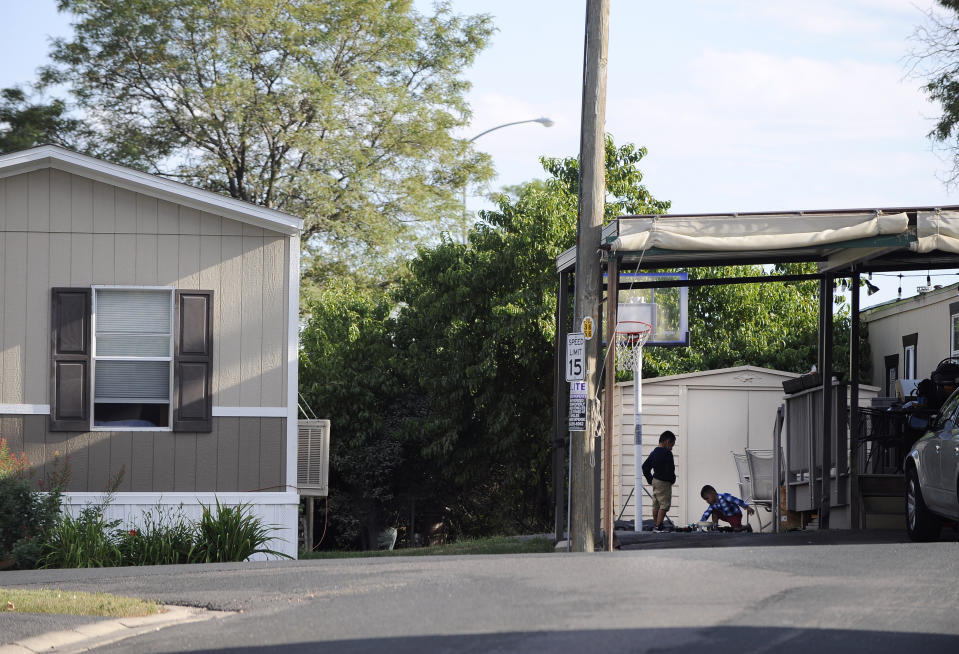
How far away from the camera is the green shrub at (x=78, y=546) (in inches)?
527

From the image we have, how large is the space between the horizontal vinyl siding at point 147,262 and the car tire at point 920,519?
23.4 feet

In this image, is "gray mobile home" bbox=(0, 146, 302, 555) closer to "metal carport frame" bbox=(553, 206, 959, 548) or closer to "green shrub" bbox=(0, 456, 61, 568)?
"green shrub" bbox=(0, 456, 61, 568)

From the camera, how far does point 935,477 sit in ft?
40.5

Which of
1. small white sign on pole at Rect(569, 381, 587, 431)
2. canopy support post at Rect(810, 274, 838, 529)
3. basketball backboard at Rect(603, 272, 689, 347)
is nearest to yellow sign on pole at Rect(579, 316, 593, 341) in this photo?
small white sign on pole at Rect(569, 381, 587, 431)

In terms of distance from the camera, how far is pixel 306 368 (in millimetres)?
29891

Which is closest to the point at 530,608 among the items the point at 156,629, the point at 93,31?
the point at 156,629

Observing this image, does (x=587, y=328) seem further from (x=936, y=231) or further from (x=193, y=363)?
(x=193, y=363)

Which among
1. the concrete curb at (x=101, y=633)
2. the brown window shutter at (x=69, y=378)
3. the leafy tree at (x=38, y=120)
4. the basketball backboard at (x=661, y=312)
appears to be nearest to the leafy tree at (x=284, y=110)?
the leafy tree at (x=38, y=120)

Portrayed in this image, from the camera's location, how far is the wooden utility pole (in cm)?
1341

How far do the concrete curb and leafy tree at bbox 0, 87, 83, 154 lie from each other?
26.0 metres

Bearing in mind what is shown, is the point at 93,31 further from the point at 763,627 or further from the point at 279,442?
the point at 763,627

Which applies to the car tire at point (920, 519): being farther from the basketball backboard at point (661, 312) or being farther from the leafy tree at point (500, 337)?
the leafy tree at point (500, 337)

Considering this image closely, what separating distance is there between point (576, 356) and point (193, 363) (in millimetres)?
4586

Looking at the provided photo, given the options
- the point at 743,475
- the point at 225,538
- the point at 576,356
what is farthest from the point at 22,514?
the point at 743,475
